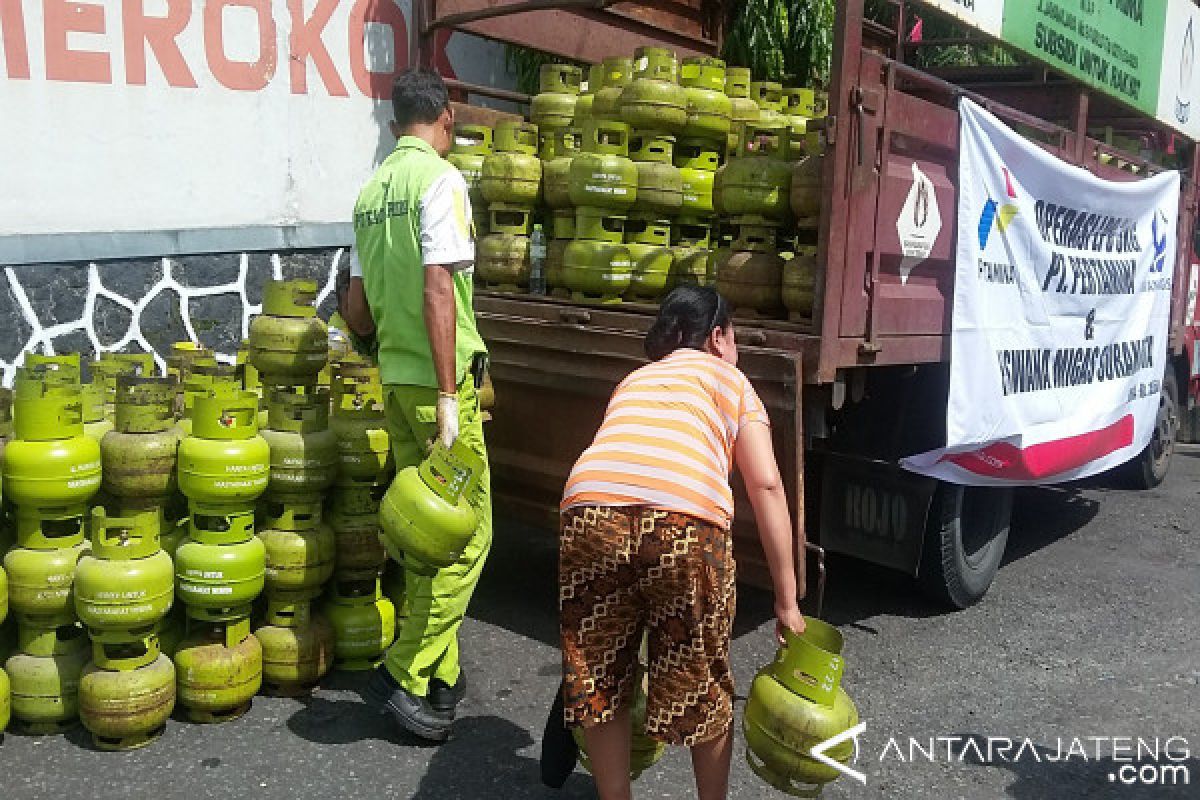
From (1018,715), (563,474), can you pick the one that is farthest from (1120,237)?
(563,474)

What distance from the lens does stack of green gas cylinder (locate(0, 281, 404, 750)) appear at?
3.60 m

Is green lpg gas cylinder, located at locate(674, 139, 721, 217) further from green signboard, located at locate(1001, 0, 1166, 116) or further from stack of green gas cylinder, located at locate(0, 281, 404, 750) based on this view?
stack of green gas cylinder, located at locate(0, 281, 404, 750)

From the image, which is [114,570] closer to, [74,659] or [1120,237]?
[74,659]

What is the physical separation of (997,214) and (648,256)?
5.26ft

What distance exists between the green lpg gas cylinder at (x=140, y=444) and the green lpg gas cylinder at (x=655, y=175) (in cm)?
222

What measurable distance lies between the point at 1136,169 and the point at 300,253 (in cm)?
561

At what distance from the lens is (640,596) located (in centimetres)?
289

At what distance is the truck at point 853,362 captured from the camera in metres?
4.08

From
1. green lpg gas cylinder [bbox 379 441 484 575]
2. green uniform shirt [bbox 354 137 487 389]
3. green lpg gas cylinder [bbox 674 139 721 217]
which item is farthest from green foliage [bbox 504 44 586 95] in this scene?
green lpg gas cylinder [bbox 379 441 484 575]

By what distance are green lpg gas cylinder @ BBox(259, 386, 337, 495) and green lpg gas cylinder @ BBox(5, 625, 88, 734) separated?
873 millimetres

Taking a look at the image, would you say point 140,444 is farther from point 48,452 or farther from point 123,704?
point 123,704

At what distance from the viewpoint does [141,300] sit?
230 inches

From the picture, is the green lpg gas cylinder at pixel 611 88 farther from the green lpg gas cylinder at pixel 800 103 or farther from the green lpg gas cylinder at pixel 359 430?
the green lpg gas cylinder at pixel 359 430

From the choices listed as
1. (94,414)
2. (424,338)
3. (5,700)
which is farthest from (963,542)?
(5,700)
